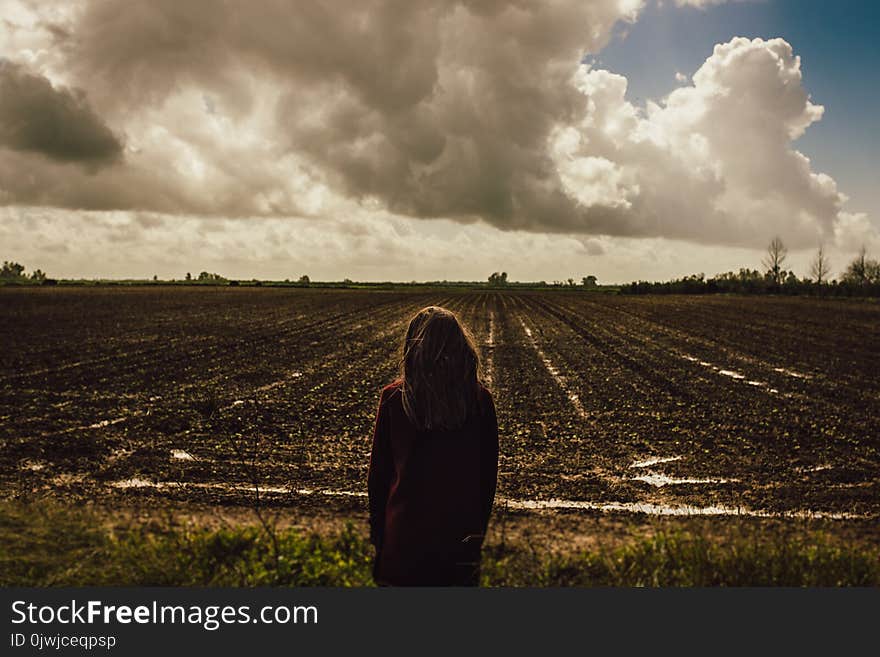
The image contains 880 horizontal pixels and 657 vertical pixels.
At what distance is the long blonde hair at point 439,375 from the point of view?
128 inches

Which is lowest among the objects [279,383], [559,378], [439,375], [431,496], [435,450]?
[279,383]

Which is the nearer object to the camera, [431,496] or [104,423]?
[431,496]

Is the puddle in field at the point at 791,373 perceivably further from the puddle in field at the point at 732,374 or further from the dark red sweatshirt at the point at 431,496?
the dark red sweatshirt at the point at 431,496

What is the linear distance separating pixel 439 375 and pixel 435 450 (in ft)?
1.31

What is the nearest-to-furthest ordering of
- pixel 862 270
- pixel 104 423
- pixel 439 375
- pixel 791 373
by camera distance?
pixel 439 375, pixel 104 423, pixel 791 373, pixel 862 270

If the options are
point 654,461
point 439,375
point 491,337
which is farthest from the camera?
point 491,337

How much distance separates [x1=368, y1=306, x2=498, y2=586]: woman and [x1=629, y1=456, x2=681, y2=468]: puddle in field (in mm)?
6860

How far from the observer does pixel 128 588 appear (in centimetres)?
453

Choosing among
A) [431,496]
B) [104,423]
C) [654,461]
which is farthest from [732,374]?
[431,496]

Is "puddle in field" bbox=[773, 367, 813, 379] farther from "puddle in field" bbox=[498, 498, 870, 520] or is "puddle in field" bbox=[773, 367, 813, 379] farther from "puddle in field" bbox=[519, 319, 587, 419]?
"puddle in field" bbox=[498, 498, 870, 520]

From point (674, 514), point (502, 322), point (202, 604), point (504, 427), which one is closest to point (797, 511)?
point (674, 514)

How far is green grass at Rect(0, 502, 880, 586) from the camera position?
469cm

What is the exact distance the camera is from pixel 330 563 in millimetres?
5012

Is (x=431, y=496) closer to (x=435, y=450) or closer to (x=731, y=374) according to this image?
(x=435, y=450)
